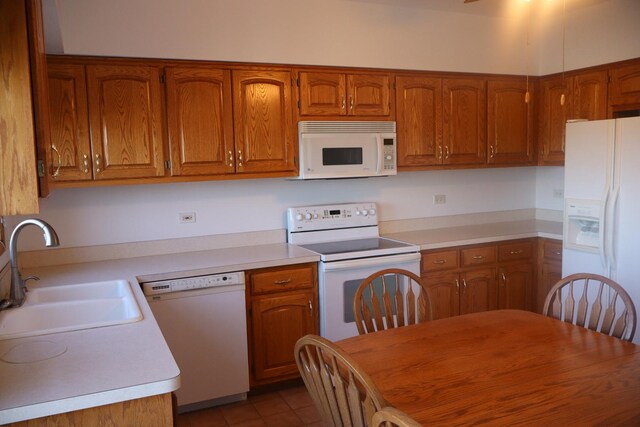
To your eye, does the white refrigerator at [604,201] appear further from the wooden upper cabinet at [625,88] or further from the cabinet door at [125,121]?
the cabinet door at [125,121]

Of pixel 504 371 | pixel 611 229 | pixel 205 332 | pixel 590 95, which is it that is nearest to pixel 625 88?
pixel 590 95

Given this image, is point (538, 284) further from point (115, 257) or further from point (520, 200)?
point (115, 257)

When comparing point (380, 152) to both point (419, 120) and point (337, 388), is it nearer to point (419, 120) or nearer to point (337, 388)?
point (419, 120)

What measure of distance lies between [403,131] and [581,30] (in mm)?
1680

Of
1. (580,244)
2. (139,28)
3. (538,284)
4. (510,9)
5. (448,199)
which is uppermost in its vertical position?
(510,9)

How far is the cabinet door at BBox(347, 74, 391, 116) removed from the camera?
3623mm

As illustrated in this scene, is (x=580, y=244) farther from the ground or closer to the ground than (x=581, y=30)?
closer to the ground

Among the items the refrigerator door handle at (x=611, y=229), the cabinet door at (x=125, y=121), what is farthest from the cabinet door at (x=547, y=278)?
the cabinet door at (x=125, y=121)

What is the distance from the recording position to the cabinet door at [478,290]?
384 cm

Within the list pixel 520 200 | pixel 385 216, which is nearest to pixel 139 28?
pixel 385 216

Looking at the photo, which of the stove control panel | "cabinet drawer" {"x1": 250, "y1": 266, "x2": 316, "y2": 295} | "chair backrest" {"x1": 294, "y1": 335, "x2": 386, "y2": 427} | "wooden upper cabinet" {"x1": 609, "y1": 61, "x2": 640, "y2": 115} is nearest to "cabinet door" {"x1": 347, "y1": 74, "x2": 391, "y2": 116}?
the stove control panel

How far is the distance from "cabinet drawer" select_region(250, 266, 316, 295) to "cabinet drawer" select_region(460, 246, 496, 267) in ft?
3.90

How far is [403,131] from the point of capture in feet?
12.5

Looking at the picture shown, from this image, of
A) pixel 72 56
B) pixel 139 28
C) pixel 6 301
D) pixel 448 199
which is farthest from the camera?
pixel 448 199
